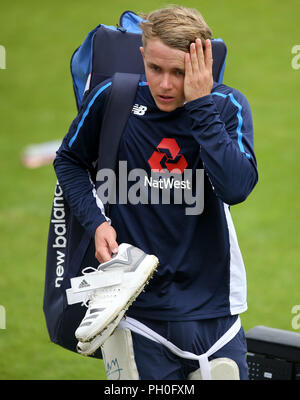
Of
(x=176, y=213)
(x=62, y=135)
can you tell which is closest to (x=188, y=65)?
(x=176, y=213)

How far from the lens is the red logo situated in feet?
11.1

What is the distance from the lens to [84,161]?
369cm

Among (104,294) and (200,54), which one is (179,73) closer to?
(200,54)

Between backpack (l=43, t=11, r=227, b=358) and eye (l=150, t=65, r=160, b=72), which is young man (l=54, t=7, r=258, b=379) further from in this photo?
backpack (l=43, t=11, r=227, b=358)

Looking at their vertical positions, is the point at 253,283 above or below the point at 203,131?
below

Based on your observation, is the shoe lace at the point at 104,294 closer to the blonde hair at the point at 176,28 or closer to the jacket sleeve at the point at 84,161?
the jacket sleeve at the point at 84,161

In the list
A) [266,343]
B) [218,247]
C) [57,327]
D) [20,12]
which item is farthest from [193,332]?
[20,12]

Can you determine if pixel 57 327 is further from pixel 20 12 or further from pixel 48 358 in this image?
pixel 20 12

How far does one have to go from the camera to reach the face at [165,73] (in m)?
3.22

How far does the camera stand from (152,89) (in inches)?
132

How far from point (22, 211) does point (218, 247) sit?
612 cm

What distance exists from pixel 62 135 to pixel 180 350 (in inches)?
343

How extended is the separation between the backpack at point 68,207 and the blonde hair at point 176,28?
350 millimetres

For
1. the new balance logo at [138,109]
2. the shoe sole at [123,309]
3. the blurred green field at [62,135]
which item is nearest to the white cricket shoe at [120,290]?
the shoe sole at [123,309]
